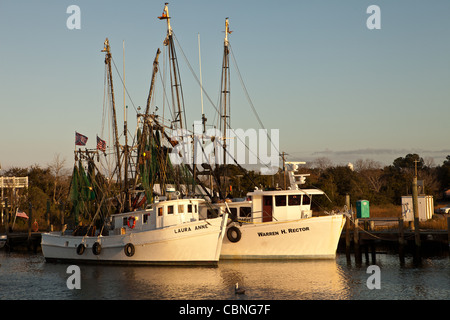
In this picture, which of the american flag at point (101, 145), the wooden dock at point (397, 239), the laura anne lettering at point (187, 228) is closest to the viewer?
the laura anne lettering at point (187, 228)

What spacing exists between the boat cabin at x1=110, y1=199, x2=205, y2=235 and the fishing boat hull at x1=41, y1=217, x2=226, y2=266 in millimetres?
1008

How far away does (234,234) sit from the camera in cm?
3797

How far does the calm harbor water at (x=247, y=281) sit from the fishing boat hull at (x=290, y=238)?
0.97m

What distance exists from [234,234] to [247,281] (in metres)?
7.56

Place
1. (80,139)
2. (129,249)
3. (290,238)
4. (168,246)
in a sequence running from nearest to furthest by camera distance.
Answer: (168,246) → (129,249) → (290,238) → (80,139)

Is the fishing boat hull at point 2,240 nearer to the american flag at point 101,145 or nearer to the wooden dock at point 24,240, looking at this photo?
the wooden dock at point 24,240

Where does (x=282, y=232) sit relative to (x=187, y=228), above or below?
below

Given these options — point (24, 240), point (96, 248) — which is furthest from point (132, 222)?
point (24, 240)

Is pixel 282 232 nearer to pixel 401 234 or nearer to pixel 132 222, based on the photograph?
pixel 401 234

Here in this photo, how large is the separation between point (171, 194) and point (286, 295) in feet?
44.1

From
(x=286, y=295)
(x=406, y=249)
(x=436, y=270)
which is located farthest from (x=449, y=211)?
(x=286, y=295)

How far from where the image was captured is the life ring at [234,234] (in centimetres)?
3791

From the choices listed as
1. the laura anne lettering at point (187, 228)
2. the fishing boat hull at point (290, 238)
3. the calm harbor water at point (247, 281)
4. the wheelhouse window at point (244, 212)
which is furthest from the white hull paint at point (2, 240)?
the wheelhouse window at point (244, 212)

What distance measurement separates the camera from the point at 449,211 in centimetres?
5828
